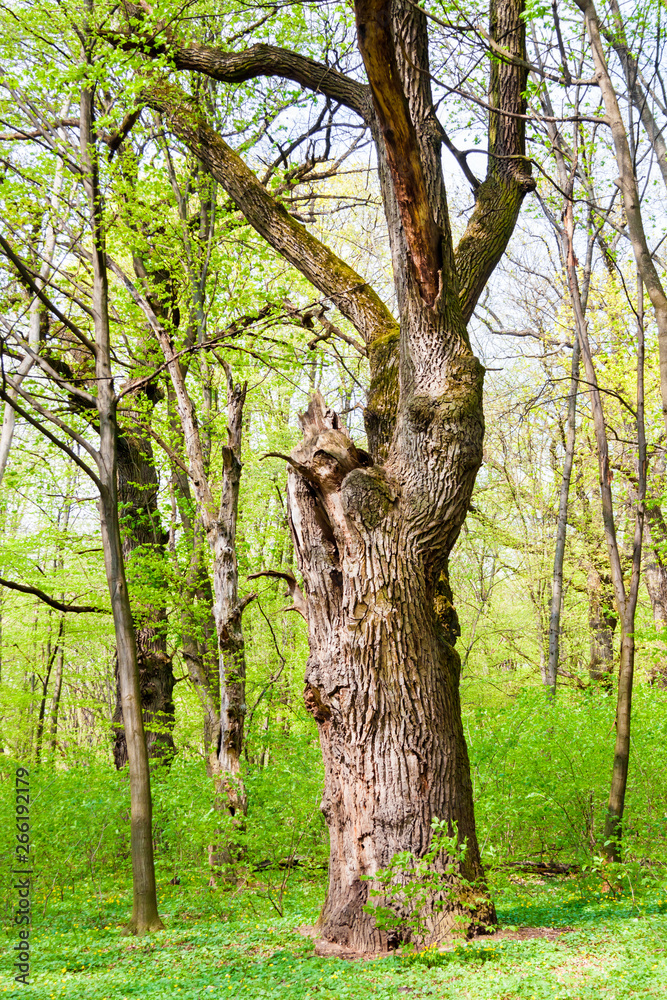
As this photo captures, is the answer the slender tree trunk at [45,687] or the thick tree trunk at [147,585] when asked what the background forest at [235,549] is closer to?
the thick tree trunk at [147,585]

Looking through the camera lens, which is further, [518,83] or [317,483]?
[518,83]

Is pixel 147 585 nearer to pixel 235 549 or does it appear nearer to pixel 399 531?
pixel 235 549

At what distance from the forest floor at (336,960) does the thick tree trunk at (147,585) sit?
365 centimetres

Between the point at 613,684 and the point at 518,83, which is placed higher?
the point at 518,83

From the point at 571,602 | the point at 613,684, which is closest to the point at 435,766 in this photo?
the point at 613,684

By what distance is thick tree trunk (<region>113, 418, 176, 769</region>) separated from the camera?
30.2 ft

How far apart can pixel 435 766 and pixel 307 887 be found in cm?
382

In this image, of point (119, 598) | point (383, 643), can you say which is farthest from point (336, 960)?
point (119, 598)

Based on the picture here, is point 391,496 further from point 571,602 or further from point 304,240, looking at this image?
point 571,602

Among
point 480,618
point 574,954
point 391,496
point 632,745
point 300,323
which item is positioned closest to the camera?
point 574,954

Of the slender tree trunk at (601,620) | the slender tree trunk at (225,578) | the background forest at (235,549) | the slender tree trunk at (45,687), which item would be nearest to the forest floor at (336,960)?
the background forest at (235,549)

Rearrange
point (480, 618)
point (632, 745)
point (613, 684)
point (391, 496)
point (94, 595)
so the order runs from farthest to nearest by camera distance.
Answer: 1. point (480, 618)
2. point (94, 595)
3. point (613, 684)
4. point (632, 745)
5. point (391, 496)

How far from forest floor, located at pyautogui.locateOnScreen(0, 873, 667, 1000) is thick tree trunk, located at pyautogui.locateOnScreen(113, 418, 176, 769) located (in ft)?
12.0

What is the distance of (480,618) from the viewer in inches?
677
